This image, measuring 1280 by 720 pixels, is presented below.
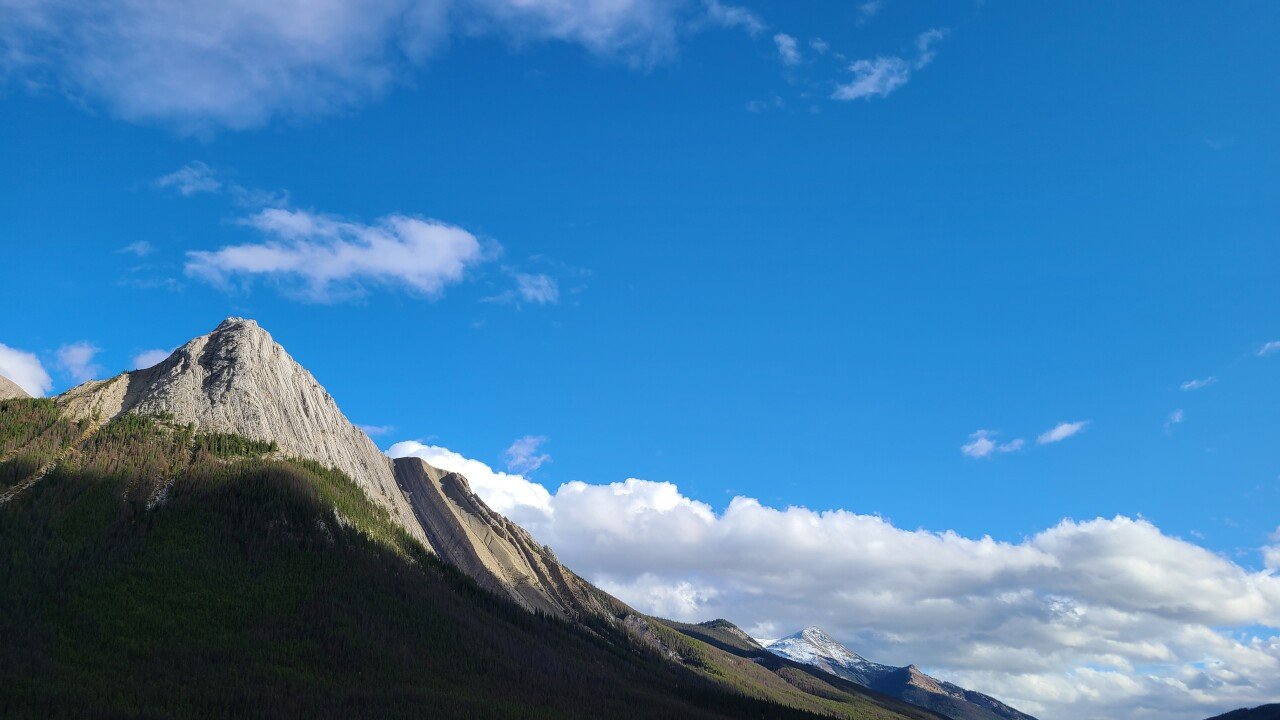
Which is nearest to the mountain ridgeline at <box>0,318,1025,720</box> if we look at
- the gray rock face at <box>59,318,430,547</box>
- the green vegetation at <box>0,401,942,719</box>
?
the green vegetation at <box>0,401,942,719</box>

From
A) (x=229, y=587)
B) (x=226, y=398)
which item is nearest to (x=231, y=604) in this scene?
(x=229, y=587)

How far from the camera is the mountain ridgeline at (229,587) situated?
105 m

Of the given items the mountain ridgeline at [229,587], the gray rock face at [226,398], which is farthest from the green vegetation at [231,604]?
the gray rock face at [226,398]

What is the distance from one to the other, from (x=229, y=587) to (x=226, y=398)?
59.9m

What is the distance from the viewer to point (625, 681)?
173750 mm

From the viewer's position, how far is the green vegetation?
103312 mm

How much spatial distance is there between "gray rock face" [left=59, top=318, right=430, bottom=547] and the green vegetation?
22.4ft

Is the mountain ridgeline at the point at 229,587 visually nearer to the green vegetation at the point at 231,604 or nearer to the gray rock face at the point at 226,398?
the green vegetation at the point at 231,604

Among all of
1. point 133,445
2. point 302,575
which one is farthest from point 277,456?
point 302,575

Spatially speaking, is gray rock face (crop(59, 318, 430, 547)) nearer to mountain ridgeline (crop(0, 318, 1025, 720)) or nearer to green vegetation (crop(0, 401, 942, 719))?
mountain ridgeline (crop(0, 318, 1025, 720))

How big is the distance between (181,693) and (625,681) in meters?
91.5

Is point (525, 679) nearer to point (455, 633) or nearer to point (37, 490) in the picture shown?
point (455, 633)

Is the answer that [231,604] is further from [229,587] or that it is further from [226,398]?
[226,398]

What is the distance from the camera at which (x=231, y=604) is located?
403 feet
